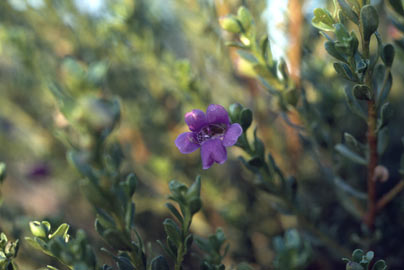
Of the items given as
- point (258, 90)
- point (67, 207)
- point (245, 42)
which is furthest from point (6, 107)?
Answer: point (245, 42)

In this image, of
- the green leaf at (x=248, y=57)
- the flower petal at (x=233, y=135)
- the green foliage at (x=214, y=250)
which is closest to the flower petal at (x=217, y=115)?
the flower petal at (x=233, y=135)

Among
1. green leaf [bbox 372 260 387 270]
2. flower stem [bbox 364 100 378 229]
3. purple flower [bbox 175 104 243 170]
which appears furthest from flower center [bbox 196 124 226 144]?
green leaf [bbox 372 260 387 270]

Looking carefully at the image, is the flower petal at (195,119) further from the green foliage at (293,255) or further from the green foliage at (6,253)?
the green foliage at (6,253)

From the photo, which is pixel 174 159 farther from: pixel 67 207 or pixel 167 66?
pixel 67 207

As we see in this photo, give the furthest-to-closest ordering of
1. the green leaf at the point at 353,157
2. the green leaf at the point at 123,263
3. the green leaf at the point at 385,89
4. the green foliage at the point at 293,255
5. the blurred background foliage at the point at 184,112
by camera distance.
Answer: the blurred background foliage at the point at 184,112 → the green leaf at the point at 353,157 → the green leaf at the point at 385,89 → the green leaf at the point at 123,263 → the green foliage at the point at 293,255

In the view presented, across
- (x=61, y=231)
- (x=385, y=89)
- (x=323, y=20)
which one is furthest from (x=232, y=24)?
(x=61, y=231)

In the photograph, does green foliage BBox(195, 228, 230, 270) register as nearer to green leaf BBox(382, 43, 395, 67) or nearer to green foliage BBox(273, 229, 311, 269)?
green foliage BBox(273, 229, 311, 269)
